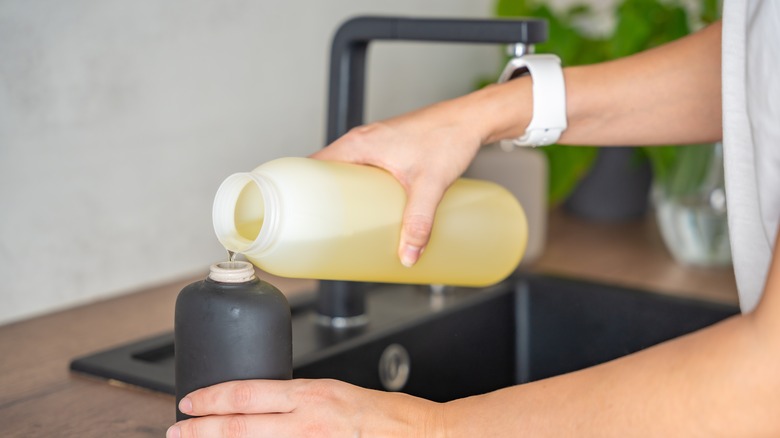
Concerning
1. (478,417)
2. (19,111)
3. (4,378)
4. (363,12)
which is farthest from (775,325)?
(363,12)

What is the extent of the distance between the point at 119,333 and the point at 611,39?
983mm

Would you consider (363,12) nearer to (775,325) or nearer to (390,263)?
(390,263)

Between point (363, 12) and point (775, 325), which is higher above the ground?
point (363, 12)

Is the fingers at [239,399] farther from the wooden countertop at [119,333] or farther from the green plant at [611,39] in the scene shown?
the green plant at [611,39]

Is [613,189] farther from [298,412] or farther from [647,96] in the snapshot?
[298,412]

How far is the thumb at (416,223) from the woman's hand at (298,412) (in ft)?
0.50

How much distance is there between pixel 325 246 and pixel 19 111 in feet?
1.67

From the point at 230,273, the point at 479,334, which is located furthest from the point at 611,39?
the point at 230,273

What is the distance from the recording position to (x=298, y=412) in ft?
2.32

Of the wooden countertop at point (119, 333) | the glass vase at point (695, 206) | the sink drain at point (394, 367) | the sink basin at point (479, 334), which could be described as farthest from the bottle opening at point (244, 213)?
the glass vase at point (695, 206)

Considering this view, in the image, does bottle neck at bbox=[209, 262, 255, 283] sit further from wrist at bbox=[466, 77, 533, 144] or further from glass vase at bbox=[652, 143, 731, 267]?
glass vase at bbox=[652, 143, 731, 267]

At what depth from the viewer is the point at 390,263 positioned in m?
0.85

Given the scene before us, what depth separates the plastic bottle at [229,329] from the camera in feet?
2.23

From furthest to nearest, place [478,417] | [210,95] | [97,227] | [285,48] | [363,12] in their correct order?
[363,12] < [285,48] < [210,95] < [97,227] < [478,417]
